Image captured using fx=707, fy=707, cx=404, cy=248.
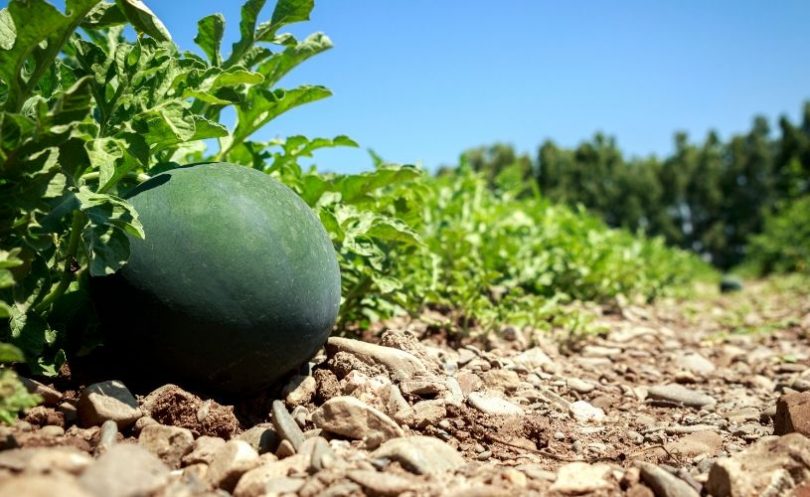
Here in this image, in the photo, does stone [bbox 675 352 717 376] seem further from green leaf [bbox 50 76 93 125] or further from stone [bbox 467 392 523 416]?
green leaf [bbox 50 76 93 125]

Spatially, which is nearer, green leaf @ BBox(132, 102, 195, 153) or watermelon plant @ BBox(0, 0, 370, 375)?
watermelon plant @ BBox(0, 0, 370, 375)

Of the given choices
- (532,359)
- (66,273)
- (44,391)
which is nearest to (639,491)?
(532,359)

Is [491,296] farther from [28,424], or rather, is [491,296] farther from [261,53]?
[28,424]

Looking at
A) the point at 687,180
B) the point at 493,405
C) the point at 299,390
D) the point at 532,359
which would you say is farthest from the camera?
the point at 687,180

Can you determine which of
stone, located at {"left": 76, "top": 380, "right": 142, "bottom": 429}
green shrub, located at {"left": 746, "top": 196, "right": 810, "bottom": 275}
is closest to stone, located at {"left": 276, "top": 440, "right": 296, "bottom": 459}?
stone, located at {"left": 76, "top": 380, "right": 142, "bottom": 429}

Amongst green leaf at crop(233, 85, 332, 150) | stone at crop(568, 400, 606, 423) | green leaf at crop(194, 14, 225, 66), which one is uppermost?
green leaf at crop(194, 14, 225, 66)

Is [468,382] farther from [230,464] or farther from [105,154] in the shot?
[105,154]

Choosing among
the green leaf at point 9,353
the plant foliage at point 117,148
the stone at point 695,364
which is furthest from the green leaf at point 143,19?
the stone at point 695,364

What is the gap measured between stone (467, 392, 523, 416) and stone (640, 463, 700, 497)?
747 mm

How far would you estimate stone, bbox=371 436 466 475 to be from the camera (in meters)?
2.28

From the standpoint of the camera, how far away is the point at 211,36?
316 centimetres

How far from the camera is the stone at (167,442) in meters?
2.38

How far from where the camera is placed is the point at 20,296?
2578 millimetres

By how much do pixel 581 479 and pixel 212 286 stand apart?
4.67 feet
